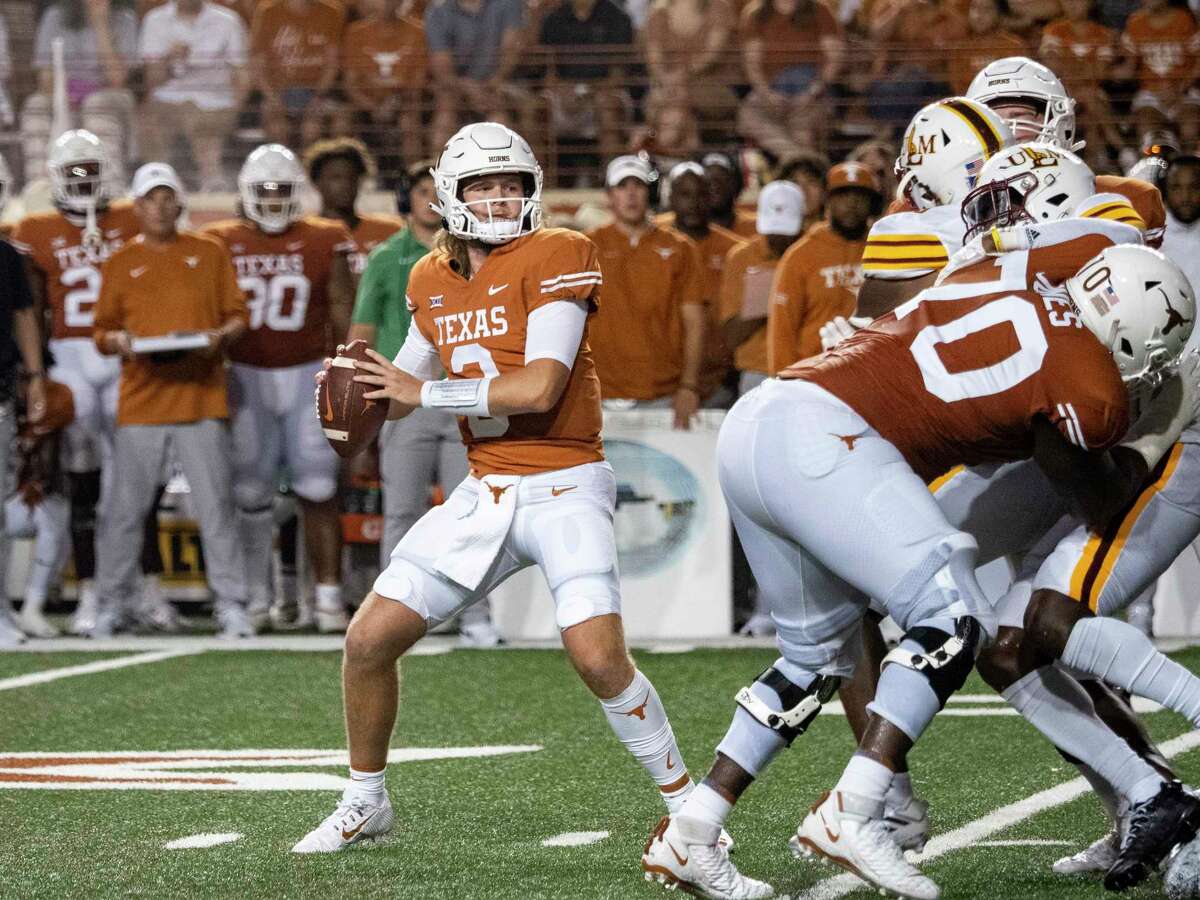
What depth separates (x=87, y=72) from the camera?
13.2 meters

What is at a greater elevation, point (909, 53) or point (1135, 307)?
point (909, 53)

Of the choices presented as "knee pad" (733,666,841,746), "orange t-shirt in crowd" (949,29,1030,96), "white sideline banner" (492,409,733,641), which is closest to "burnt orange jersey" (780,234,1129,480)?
"knee pad" (733,666,841,746)

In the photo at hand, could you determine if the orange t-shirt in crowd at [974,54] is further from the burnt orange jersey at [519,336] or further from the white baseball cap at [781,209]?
the burnt orange jersey at [519,336]

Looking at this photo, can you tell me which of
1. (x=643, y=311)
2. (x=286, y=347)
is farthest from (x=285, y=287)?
(x=643, y=311)

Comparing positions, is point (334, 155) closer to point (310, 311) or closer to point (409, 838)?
point (310, 311)

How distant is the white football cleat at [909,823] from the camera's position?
466 centimetres

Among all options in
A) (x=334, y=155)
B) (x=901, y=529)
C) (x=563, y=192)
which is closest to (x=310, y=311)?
(x=334, y=155)

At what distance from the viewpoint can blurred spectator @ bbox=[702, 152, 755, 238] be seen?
406 inches

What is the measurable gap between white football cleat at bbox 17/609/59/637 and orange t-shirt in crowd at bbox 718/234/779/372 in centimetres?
349

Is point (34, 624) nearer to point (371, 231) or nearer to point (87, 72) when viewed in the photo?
point (371, 231)

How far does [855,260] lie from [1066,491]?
473 centimetres

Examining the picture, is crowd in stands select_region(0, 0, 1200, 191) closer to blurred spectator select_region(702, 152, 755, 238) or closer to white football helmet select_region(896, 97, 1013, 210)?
blurred spectator select_region(702, 152, 755, 238)

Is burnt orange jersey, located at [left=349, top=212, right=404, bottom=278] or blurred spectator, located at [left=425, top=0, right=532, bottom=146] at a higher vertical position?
blurred spectator, located at [left=425, top=0, right=532, bottom=146]

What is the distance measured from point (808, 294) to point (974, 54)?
412cm
